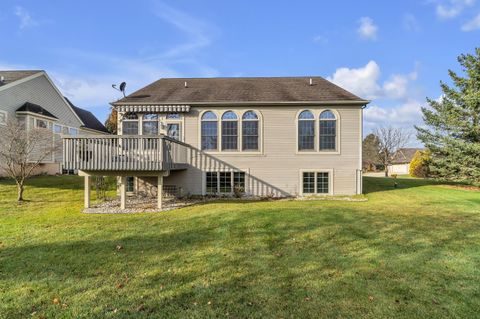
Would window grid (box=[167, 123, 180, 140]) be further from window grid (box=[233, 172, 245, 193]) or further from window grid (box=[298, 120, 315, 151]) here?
window grid (box=[298, 120, 315, 151])

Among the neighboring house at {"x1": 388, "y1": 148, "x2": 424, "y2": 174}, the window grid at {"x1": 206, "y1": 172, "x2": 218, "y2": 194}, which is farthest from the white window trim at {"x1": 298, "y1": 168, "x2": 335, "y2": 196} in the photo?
the neighboring house at {"x1": 388, "y1": 148, "x2": 424, "y2": 174}

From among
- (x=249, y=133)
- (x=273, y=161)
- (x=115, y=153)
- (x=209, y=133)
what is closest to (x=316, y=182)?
(x=273, y=161)

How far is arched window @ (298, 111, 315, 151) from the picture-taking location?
14.3 metres

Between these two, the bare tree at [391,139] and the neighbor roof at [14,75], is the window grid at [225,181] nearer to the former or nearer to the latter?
the neighbor roof at [14,75]

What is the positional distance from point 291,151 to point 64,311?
1206 cm

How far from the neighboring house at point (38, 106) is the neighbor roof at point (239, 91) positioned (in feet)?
23.9

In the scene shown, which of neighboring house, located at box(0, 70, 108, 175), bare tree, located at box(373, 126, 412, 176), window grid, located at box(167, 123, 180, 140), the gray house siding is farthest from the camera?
bare tree, located at box(373, 126, 412, 176)

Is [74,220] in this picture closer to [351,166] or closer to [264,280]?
[264,280]

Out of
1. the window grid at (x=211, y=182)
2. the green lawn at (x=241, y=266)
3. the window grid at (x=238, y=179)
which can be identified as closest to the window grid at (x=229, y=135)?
the window grid at (x=238, y=179)

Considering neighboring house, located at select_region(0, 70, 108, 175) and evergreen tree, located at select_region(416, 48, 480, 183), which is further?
evergreen tree, located at select_region(416, 48, 480, 183)

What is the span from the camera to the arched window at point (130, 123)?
47.7 feet

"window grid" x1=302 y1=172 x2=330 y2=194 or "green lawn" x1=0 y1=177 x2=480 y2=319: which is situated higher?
"window grid" x1=302 y1=172 x2=330 y2=194

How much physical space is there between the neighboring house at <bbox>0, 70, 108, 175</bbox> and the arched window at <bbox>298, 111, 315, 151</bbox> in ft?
47.9

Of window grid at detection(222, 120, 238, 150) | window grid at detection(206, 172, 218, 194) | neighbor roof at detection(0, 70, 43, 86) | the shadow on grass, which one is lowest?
the shadow on grass
